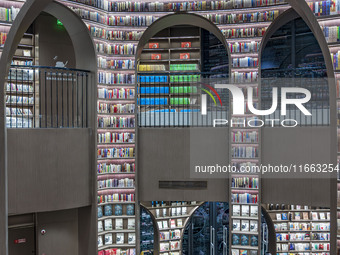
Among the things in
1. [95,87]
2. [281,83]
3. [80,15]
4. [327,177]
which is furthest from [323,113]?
[80,15]

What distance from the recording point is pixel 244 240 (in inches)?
275

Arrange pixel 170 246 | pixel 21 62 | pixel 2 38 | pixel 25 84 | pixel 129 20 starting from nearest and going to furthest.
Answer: pixel 2 38, pixel 129 20, pixel 25 84, pixel 21 62, pixel 170 246

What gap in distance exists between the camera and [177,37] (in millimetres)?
9891

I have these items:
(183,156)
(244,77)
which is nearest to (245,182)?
(183,156)

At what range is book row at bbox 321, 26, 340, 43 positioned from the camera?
508 centimetres

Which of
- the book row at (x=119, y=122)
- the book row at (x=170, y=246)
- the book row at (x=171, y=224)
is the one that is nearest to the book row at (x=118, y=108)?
the book row at (x=119, y=122)

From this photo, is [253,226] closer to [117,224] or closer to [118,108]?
[117,224]

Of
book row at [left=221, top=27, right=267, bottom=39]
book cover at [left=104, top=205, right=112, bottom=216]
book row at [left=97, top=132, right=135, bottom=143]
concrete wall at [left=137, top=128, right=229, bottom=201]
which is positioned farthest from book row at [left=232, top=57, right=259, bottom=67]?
book cover at [left=104, top=205, right=112, bottom=216]

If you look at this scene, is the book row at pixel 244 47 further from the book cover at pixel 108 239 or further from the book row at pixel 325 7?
the book cover at pixel 108 239

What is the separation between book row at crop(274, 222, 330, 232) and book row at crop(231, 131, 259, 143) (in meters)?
2.70

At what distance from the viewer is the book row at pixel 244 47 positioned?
Result: 22.6ft

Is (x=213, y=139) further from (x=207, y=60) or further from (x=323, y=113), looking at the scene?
(x=207, y=60)

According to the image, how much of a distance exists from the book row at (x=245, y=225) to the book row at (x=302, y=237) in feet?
6.24

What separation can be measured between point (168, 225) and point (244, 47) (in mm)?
Answer: 4720
